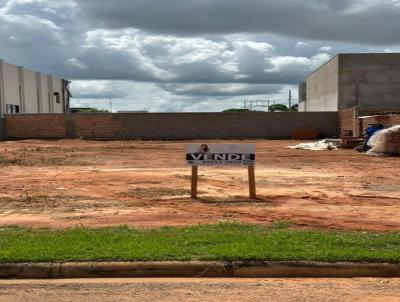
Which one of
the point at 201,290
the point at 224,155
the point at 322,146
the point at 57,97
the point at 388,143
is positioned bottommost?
the point at 201,290

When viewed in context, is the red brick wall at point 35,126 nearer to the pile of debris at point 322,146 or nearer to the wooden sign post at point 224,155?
the pile of debris at point 322,146

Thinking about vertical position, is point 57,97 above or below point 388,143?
above

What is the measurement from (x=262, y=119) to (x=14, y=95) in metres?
25.8

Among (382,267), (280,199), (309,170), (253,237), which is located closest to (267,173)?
(309,170)

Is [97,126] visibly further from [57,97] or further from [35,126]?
[57,97]

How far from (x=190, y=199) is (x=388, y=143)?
17344 millimetres

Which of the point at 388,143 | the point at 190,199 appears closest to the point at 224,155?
the point at 190,199

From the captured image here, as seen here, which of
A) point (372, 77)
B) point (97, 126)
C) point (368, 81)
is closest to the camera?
point (97, 126)

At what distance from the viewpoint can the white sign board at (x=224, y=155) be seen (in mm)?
13133

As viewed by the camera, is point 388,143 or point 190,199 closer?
point 190,199

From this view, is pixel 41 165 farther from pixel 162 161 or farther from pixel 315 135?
pixel 315 135

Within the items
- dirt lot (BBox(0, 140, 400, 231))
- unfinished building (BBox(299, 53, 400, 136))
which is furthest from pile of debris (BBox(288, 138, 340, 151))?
unfinished building (BBox(299, 53, 400, 136))

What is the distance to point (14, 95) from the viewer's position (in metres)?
57.9

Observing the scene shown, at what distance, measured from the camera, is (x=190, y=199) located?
43.3ft
